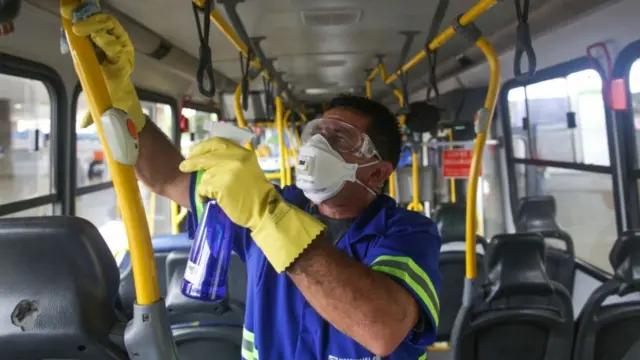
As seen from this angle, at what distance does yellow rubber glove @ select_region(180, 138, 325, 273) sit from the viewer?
1214 mm

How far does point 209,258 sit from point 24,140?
1907 millimetres

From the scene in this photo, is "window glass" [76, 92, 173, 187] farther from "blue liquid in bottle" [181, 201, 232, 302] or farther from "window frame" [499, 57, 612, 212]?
"window frame" [499, 57, 612, 212]

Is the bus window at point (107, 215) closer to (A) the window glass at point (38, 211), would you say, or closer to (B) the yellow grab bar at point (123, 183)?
(A) the window glass at point (38, 211)

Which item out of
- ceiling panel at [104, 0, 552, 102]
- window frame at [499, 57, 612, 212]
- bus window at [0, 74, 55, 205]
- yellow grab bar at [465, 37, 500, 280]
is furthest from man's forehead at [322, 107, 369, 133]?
window frame at [499, 57, 612, 212]

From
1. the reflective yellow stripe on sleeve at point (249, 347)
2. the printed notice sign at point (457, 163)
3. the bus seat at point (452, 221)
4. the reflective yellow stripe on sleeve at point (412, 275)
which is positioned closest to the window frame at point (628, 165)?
the bus seat at point (452, 221)

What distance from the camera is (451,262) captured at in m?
→ 3.81

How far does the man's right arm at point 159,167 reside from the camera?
184 cm

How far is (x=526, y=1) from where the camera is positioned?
6.40 feet

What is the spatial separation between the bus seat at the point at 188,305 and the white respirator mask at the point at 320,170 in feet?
2.97

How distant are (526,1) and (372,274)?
4.01 feet

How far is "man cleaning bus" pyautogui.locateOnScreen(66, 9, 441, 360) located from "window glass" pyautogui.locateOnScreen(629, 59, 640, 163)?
2.22 metres

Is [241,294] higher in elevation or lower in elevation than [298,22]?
lower

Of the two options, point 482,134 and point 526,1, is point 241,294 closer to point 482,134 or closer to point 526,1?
point 482,134

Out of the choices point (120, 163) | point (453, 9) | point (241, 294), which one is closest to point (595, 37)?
point (453, 9)
